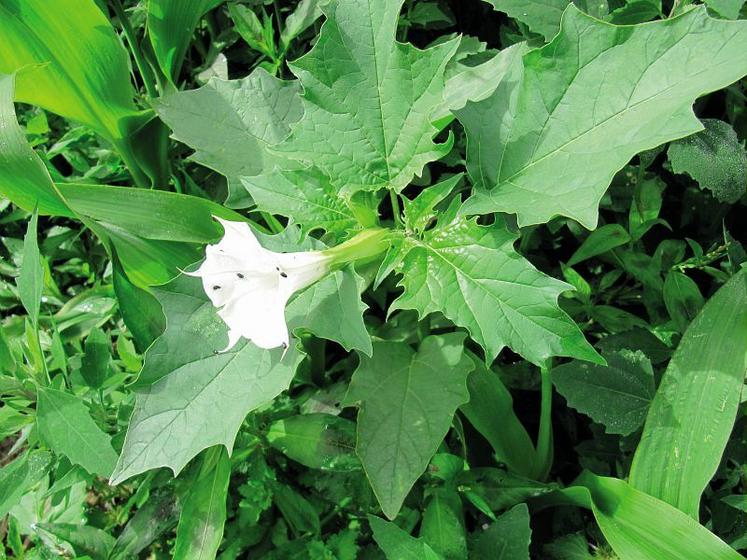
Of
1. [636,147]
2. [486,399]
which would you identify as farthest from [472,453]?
[636,147]

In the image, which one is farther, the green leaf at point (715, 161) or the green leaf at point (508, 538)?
the green leaf at point (715, 161)

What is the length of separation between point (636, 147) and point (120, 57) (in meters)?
1.36

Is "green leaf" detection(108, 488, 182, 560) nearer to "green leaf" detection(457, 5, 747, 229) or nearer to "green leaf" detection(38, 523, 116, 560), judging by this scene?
"green leaf" detection(38, 523, 116, 560)

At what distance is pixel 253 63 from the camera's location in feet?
7.21

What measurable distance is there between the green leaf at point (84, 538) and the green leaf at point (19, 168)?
758 millimetres

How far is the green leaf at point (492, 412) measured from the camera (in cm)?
160

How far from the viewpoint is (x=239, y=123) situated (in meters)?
1.66

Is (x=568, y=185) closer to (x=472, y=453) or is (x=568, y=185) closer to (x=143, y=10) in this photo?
(x=472, y=453)

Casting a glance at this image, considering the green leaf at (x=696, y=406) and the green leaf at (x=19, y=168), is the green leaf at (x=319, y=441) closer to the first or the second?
the green leaf at (x=696, y=406)

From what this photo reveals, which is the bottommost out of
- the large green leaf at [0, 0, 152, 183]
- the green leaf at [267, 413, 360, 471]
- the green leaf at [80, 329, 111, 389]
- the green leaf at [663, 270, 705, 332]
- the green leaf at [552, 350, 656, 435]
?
the green leaf at [267, 413, 360, 471]

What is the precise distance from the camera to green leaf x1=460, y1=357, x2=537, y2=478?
5.25ft

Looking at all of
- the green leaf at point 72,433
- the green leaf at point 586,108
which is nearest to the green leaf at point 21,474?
the green leaf at point 72,433

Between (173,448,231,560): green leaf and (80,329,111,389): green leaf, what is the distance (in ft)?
1.09

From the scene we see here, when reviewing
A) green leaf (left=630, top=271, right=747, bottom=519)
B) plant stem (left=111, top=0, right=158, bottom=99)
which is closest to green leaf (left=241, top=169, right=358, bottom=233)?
green leaf (left=630, top=271, right=747, bottom=519)
